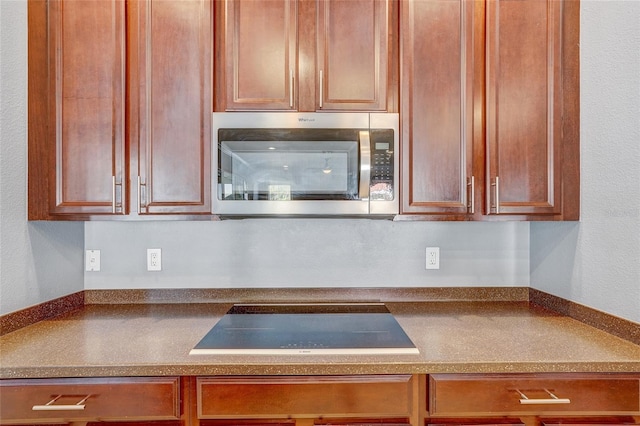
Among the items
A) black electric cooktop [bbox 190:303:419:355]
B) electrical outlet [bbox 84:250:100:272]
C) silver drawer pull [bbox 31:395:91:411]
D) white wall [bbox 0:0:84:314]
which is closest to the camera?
silver drawer pull [bbox 31:395:91:411]

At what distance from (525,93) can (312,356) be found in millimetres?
1360

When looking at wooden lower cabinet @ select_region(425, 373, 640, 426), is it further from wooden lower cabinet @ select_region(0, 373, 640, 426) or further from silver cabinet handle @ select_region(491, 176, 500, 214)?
silver cabinet handle @ select_region(491, 176, 500, 214)

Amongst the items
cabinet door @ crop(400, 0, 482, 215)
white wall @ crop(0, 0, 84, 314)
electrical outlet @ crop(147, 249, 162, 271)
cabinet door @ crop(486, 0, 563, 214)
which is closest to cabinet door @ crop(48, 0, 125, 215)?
white wall @ crop(0, 0, 84, 314)

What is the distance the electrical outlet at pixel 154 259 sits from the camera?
1.84 m

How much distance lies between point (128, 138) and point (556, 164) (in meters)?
1.80

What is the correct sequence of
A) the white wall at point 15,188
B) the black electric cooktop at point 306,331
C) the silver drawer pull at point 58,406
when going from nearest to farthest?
the silver drawer pull at point 58,406
the black electric cooktop at point 306,331
the white wall at point 15,188

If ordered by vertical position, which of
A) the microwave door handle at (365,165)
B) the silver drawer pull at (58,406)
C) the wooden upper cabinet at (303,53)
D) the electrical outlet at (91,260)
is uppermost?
the wooden upper cabinet at (303,53)

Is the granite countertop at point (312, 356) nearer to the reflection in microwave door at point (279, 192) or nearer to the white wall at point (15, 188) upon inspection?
the white wall at point (15, 188)

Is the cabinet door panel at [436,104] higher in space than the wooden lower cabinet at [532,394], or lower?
higher

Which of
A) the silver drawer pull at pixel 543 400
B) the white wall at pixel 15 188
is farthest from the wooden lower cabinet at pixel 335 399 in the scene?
the white wall at pixel 15 188

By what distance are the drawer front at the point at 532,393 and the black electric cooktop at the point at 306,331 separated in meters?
0.17

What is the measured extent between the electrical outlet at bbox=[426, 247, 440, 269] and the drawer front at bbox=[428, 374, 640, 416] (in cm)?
75

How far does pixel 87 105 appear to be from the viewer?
1499 millimetres

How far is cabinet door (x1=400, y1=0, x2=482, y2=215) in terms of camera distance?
1.51 meters
